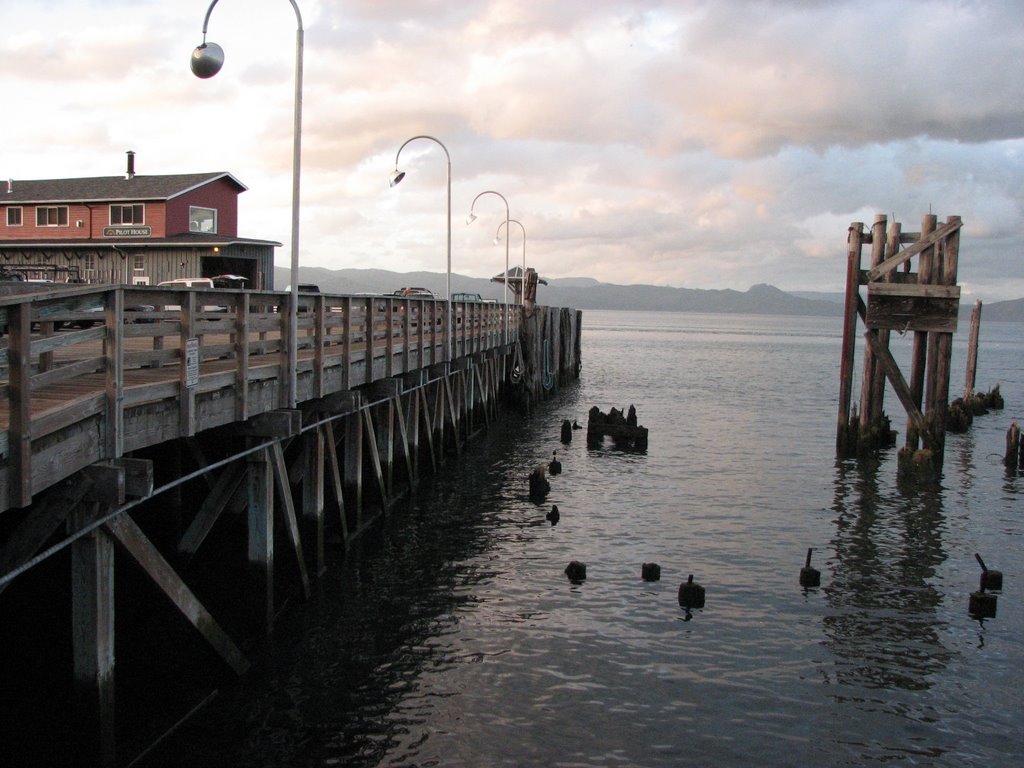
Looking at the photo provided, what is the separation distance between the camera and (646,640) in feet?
39.3

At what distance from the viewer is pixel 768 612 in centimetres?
1321

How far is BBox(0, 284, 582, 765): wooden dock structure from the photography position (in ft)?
24.3

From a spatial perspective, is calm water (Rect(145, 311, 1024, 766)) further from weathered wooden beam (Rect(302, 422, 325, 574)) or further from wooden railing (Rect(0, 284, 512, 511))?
Answer: wooden railing (Rect(0, 284, 512, 511))

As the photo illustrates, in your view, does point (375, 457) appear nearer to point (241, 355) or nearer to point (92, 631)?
point (241, 355)

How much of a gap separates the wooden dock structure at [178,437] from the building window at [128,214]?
23.8 m

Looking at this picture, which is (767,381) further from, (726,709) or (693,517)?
(726,709)

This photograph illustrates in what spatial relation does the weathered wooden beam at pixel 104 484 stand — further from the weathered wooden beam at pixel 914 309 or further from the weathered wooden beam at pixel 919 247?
the weathered wooden beam at pixel 919 247

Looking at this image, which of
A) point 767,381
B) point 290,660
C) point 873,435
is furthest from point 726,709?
point 767,381

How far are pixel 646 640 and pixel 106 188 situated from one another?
3779cm

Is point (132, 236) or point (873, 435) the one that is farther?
point (132, 236)

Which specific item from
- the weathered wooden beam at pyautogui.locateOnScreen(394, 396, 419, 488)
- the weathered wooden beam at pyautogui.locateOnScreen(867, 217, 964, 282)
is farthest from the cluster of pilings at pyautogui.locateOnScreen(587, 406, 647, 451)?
the weathered wooden beam at pyautogui.locateOnScreen(394, 396, 419, 488)

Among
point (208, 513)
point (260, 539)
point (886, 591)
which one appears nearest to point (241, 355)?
point (260, 539)

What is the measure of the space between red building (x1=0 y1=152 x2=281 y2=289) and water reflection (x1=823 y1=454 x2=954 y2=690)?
25792 mm

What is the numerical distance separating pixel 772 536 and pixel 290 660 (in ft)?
32.8
